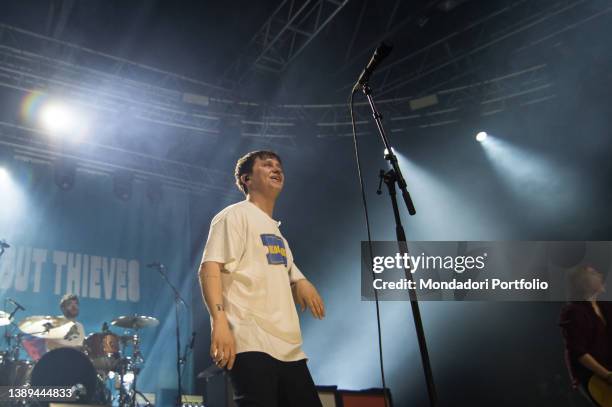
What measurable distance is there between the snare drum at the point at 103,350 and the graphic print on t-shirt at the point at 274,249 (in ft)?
16.2

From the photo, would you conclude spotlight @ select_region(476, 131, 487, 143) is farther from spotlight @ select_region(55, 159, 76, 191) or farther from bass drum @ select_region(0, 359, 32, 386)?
bass drum @ select_region(0, 359, 32, 386)

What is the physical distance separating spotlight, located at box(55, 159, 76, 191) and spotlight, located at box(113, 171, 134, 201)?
2.46 ft

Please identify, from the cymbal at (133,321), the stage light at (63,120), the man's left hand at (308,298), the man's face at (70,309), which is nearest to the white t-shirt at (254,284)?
the man's left hand at (308,298)

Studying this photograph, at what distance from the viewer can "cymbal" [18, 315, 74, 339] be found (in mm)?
6371

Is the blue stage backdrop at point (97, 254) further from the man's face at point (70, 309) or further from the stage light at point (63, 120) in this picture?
the man's face at point (70, 309)

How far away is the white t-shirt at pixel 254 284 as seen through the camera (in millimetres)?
2176

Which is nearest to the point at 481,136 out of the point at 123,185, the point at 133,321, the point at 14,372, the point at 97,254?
the point at 133,321

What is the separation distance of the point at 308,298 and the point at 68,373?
13.7ft

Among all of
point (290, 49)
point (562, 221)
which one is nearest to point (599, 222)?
point (562, 221)

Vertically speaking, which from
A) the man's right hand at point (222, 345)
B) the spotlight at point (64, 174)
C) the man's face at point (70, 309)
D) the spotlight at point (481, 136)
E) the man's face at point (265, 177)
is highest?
the spotlight at point (64, 174)

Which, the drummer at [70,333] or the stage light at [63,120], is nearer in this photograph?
the drummer at [70,333]

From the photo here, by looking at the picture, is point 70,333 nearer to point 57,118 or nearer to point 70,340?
point 70,340

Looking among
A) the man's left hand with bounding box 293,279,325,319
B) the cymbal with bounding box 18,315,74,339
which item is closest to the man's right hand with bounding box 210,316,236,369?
the man's left hand with bounding box 293,279,325,319

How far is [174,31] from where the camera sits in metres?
7.44
